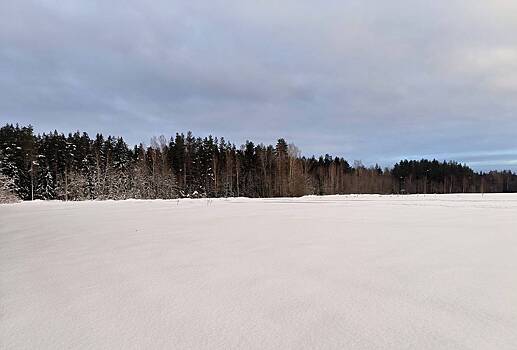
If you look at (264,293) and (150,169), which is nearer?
(264,293)

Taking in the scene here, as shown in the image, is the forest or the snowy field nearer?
the snowy field

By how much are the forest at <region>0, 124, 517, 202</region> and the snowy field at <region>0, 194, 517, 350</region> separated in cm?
2800

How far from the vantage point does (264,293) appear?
3080 millimetres

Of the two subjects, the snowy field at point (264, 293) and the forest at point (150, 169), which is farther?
the forest at point (150, 169)

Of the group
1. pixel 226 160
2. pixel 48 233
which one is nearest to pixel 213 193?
pixel 226 160

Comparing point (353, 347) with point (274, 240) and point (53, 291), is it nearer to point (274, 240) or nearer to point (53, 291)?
point (53, 291)

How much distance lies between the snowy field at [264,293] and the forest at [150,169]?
2800 cm

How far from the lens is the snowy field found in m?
2.26

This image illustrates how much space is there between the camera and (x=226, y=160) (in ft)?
161

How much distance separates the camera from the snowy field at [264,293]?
2262 mm

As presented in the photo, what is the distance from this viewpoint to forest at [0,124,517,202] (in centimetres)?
3962

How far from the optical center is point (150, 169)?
1747 inches

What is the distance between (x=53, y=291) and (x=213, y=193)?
42940mm

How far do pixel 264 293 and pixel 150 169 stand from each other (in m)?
43.5
